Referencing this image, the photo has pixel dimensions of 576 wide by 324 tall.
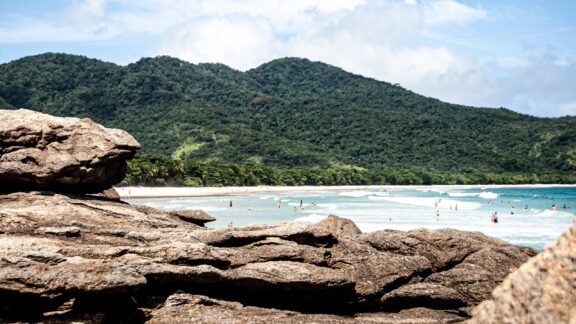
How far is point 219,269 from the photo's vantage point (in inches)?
530

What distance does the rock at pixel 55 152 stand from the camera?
16.5 metres

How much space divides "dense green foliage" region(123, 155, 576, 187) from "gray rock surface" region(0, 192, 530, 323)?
350ft

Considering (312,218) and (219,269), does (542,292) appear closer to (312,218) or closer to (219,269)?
(219,269)

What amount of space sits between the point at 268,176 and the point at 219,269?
14423 cm

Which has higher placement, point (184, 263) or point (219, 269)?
point (184, 263)

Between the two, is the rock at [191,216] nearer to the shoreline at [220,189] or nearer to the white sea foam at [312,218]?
the white sea foam at [312,218]

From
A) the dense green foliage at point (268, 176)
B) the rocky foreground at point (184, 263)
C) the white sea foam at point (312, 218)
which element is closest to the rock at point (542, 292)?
the rocky foreground at point (184, 263)

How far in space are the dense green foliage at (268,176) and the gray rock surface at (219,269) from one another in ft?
350

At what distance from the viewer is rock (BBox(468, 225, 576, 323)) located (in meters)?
6.21

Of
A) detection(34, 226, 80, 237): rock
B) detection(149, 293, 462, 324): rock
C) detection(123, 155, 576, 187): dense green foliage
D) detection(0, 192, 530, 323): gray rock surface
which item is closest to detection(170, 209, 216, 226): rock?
detection(0, 192, 530, 323): gray rock surface

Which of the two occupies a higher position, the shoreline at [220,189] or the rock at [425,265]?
the rock at [425,265]

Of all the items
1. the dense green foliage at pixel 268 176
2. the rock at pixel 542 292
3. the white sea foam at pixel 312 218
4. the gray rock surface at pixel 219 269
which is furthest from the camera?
the dense green foliage at pixel 268 176

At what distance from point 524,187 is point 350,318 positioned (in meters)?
190

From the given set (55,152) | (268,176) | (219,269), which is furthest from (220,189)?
(219,269)
